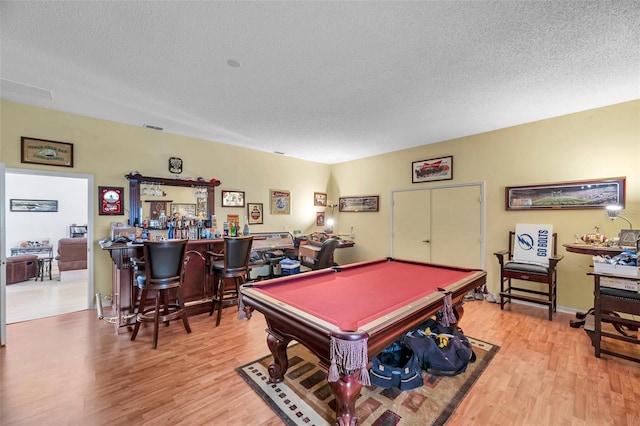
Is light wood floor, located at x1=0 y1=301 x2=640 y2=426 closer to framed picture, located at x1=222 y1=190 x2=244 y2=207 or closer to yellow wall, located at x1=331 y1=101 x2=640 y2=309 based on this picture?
yellow wall, located at x1=331 y1=101 x2=640 y2=309

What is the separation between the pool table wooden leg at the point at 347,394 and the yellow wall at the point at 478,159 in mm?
4002

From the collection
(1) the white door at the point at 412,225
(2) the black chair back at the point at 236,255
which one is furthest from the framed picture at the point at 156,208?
(1) the white door at the point at 412,225

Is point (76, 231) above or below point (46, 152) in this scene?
below

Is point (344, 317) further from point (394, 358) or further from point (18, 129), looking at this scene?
point (18, 129)

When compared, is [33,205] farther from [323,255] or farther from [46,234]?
[323,255]

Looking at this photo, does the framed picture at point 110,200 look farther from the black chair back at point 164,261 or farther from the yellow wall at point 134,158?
the black chair back at point 164,261

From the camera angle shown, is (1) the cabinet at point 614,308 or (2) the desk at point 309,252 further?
(2) the desk at point 309,252

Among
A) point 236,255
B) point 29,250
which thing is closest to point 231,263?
A: point 236,255

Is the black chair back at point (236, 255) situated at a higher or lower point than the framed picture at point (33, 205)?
lower

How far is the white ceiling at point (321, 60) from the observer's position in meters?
1.85

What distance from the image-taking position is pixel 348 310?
171cm

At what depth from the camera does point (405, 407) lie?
187 cm

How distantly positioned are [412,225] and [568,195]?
7.81ft

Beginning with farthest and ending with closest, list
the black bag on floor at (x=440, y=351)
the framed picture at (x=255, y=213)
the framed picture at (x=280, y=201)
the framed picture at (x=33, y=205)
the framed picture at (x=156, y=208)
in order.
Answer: the framed picture at (x=33, y=205) → the framed picture at (x=280, y=201) → the framed picture at (x=255, y=213) → the framed picture at (x=156, y=208) → the black bag on floor at (x=440, y=351)
